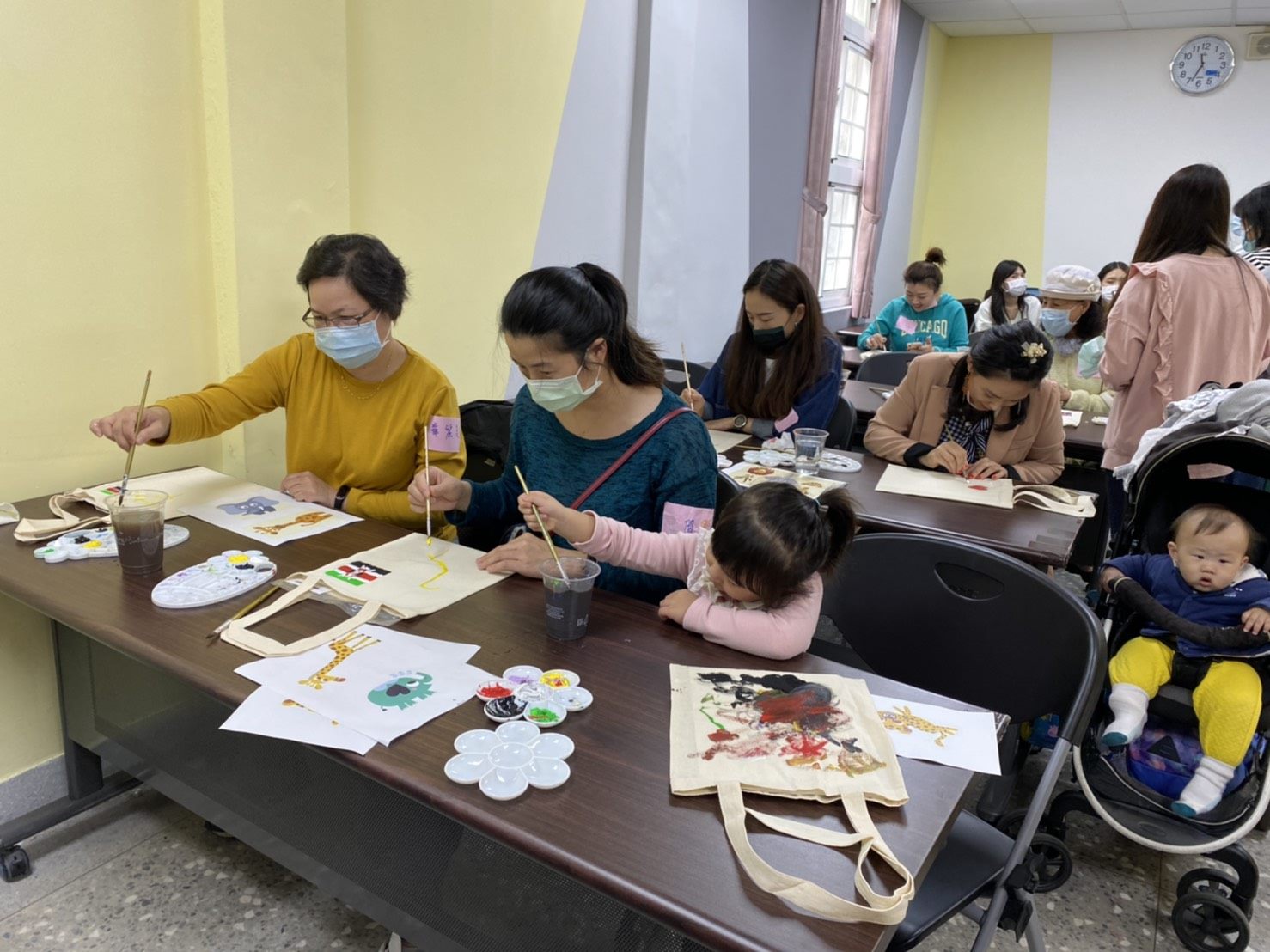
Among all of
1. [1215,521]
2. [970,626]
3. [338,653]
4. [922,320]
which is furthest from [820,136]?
[338,653]

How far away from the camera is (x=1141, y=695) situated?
1823 mm

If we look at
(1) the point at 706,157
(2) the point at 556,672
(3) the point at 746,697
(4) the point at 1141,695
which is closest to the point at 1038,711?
(4) the point at 1141,695

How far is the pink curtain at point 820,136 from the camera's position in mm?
5230

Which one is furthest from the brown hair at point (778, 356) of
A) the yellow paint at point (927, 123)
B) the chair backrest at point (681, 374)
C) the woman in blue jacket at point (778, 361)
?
the yellow paint at point (927, 123)

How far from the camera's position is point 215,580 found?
1.39 metres

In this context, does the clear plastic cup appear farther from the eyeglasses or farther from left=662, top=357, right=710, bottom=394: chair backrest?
the eyeglasses

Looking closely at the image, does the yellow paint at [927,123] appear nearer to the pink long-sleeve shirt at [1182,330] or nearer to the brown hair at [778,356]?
the pink long-sleeve shirt at [1182,330]

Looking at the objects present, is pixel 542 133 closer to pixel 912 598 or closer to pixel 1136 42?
pixel 912 598

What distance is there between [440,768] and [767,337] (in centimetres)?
214

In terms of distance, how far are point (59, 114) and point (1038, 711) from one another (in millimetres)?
2146

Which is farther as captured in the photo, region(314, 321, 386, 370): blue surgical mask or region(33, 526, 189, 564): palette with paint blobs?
region(314, 321, 386, 370): blue surgical mask

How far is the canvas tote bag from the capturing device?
800 mm

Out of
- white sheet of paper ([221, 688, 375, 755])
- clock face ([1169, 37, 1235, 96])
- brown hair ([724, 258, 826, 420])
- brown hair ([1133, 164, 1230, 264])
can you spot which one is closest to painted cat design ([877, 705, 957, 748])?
white sheet of paper ([221, 688, 375, 755])

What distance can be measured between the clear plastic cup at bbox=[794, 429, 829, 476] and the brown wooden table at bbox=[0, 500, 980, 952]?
627 mm
